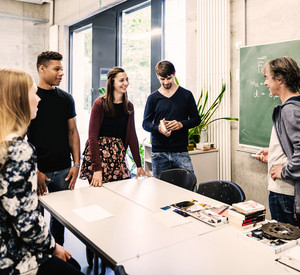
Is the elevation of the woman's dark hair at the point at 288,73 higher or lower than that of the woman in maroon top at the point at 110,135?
higher

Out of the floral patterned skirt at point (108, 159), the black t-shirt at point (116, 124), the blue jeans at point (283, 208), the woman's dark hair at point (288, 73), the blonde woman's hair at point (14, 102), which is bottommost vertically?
the blue jeans at point (283, 208)

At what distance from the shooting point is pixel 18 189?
1.20 meters

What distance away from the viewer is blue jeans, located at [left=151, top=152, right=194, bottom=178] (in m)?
3.16

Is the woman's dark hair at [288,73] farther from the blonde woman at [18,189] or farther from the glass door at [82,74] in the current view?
the glass door at [82,74]

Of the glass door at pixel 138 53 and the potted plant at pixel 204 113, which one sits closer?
the potted plant at pixel 204 113

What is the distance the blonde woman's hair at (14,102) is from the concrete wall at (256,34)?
2716mm

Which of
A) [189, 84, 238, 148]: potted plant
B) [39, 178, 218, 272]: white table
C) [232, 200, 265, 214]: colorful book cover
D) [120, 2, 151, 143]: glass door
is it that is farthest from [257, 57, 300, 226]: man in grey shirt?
[120, 2, 151, 143]: glass door

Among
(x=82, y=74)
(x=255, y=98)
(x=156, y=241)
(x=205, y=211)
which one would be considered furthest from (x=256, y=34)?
(x=82, y=74)

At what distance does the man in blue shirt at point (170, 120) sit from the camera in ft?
10.3

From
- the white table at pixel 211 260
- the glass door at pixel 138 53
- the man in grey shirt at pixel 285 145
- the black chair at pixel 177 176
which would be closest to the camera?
the white table at pixel 211 260

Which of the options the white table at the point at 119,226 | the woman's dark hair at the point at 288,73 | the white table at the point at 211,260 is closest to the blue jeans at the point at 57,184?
the white table at the point at 119,226

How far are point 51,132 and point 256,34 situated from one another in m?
2.42

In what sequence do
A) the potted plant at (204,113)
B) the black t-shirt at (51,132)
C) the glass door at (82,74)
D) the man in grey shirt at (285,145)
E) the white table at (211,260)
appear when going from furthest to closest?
the glass door at (82,74), the potted plant at (204,113), the black t-shirt at (51,132), the man in grey shirt at (285,145), the white table at (211,260)

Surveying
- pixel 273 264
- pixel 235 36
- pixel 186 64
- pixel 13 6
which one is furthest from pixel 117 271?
pixel 13 6
